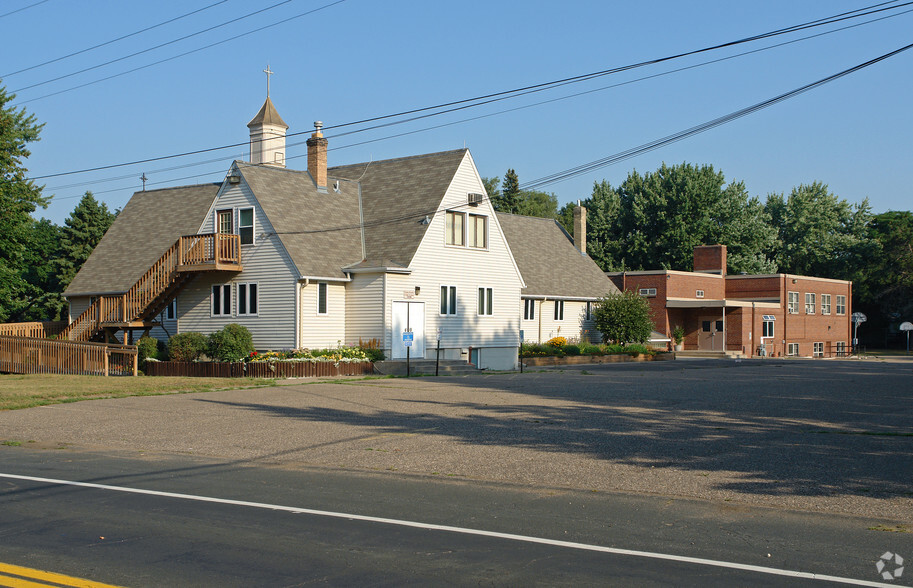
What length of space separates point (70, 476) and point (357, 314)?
2389 cm

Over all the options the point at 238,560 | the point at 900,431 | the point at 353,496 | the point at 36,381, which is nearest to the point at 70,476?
the point at 353,496

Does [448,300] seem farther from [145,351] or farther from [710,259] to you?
[710,259]

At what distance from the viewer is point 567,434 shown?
15820 millimetres

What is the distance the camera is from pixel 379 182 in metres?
40.6

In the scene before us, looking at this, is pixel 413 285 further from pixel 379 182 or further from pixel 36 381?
pixel 36 381

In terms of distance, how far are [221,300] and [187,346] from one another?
3555 millimetres

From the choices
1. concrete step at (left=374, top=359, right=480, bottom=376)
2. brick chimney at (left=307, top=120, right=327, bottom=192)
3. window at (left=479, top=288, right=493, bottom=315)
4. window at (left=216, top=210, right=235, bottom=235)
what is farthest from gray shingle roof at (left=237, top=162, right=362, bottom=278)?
window at (left=479, top=288, right=493, bottom=315)

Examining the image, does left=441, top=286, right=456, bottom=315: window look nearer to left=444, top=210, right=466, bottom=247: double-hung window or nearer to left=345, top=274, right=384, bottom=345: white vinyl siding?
left=444, top=210, right=466, bottom=247: double-hung window

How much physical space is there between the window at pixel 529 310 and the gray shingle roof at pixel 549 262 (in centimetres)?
75

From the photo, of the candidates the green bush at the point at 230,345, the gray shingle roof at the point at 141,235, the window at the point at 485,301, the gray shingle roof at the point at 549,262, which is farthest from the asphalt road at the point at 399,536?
the gray shingle roof at the point at 549,262

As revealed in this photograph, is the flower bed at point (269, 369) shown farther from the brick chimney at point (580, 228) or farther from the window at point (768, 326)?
the window at point (768, 326)

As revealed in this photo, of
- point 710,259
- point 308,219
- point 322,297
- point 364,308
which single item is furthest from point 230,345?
point 710,259

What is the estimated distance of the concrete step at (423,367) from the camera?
33.4 meters

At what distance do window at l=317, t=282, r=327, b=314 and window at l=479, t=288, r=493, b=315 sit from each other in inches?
301
